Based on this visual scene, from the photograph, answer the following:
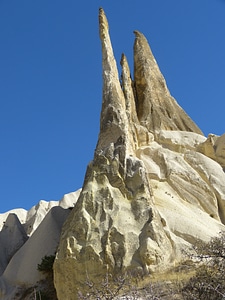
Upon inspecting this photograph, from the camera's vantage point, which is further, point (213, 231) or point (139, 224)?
point (213, 231)

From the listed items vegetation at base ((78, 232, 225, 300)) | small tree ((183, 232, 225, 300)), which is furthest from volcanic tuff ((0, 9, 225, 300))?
small tree ((183, 232, 225, 300))

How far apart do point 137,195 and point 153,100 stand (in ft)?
32.4

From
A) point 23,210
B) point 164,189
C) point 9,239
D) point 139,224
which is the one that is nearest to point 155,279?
point 139,224

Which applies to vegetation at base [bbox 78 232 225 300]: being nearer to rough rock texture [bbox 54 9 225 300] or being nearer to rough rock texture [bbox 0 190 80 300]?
rough rock texture [bbox 54 9 225 300]

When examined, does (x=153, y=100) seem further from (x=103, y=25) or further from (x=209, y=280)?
(x=209, y=280)

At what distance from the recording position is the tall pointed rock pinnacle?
2578 cm

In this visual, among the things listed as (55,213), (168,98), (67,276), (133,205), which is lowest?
(67,276)

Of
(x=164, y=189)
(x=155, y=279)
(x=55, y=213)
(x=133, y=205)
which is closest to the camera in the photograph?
(x=155, y=279)

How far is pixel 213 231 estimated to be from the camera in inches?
729

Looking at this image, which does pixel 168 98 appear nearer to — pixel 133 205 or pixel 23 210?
pixel 133 205

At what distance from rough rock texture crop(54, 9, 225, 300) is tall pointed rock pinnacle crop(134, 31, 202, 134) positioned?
8cm

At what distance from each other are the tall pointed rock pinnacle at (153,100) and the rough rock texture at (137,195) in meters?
0.08

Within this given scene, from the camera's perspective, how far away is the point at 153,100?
88.1 ft

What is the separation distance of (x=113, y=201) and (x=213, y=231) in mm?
4059
